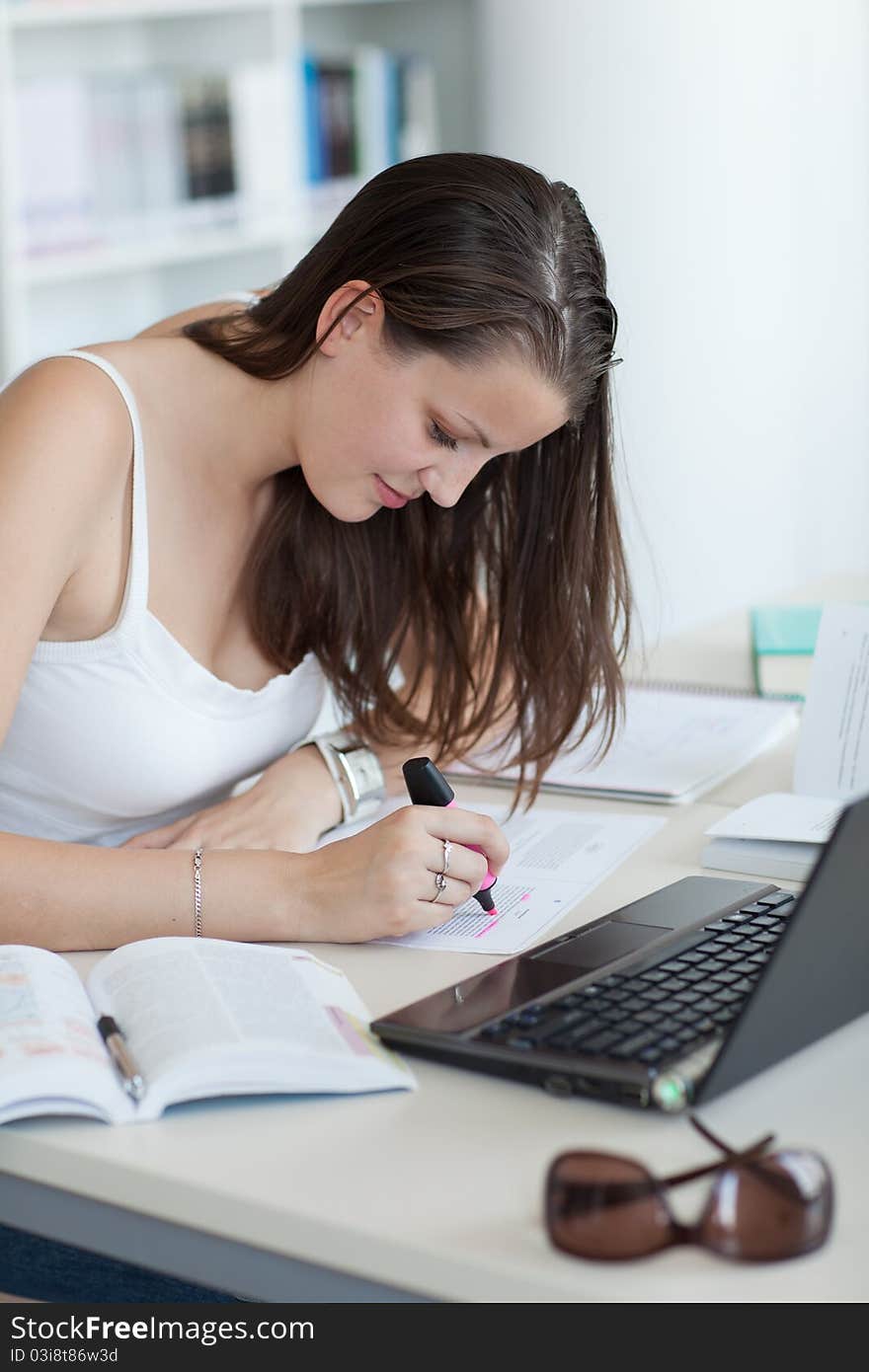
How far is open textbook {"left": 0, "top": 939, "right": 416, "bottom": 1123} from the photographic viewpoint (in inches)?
32.0

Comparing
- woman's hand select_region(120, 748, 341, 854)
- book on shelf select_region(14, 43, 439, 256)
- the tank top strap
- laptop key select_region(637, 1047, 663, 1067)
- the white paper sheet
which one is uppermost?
book on shelf select_region(14, 43, 439, 256)

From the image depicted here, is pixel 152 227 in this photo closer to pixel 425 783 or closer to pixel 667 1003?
pixel 425 783

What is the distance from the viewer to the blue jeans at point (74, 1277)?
1.00 metres

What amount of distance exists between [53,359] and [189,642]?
285 millimetres

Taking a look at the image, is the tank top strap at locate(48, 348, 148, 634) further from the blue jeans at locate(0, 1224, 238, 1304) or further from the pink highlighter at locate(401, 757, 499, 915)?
the blue jeans at locate(0, 1224, 238, 1304)

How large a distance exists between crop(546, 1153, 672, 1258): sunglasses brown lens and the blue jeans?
0.38 m

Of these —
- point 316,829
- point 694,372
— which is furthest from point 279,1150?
point 694,372

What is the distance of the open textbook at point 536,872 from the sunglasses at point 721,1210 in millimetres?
369

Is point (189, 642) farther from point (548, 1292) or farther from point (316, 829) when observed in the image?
point (548, 1292)

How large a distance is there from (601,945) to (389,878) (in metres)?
0.15

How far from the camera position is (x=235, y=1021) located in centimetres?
87

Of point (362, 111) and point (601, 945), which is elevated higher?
point (362, 111)

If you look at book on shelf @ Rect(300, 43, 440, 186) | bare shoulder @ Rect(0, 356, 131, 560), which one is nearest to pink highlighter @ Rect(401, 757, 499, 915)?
bare shoulder @ Rect(0, 356, 131, 560)

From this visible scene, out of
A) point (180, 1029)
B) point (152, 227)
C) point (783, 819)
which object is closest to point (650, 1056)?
point (180, 1029)
